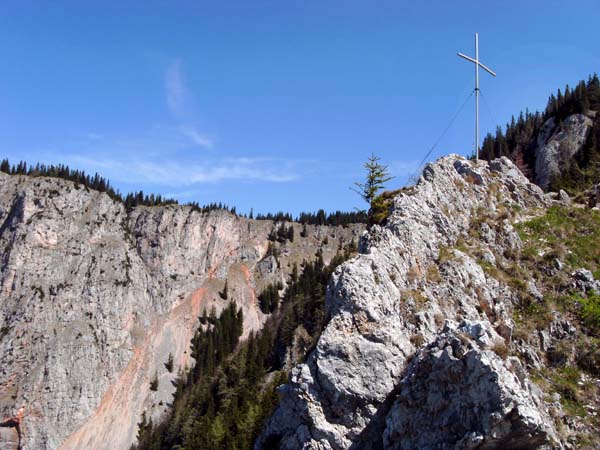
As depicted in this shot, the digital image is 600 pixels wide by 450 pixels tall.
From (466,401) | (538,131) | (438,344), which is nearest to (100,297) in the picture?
(538,131)

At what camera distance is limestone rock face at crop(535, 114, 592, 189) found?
105250 millimetres

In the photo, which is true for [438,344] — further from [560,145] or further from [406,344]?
[560,145]

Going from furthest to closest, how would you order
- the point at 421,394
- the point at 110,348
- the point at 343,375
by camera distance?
the point at 110,348 < the point at 343,375 < the point at 421,394

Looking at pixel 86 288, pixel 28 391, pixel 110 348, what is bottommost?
pixel 28 391

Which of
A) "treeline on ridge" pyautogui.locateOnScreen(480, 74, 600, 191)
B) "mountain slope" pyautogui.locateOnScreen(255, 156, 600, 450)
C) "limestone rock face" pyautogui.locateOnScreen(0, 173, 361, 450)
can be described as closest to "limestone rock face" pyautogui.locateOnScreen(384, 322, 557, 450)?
"mountain slope" pyautogui.locateOnScreen(255, 156, 600, 450)

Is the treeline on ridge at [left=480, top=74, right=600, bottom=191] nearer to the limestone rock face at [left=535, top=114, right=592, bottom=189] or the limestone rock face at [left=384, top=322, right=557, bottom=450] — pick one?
the limestone rock face at [left=535, top=114, right=592, bottom=189]

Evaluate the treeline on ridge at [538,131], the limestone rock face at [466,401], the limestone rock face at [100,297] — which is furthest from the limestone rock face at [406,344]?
the limestone rock face at [100,297]

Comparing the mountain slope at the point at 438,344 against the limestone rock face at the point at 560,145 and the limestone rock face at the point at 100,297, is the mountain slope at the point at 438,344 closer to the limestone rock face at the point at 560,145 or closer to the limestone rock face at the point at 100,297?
the limestone rock face at the point at 560,145

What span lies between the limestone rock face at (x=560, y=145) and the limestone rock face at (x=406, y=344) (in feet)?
267

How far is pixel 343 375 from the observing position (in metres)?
24.3

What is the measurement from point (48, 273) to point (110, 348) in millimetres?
26904

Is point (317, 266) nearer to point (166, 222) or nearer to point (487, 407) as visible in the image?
point (166, 222)

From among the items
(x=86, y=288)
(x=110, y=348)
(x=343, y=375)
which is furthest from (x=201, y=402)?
(x=343, y=375)

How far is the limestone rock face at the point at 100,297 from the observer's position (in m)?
132
